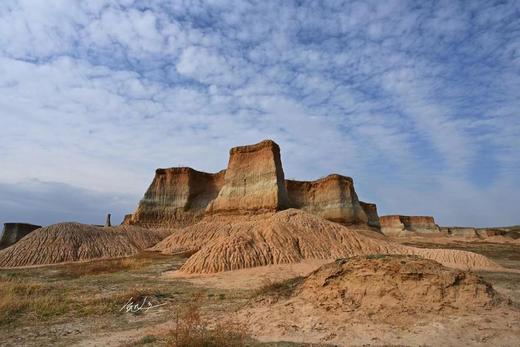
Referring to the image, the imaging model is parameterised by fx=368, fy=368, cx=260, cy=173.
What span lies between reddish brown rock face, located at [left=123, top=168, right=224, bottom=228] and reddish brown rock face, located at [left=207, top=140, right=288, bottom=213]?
821 cm

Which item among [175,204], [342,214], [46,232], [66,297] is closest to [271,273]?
[66,297]

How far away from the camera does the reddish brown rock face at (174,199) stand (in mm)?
40875

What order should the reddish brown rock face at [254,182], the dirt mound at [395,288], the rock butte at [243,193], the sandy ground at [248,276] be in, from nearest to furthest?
1. the dirt mound at [395,288]
2. the sandy ground at [248,276]
3. the reddish brown rock face at [254,182]
4. the rock butte at [243,193]

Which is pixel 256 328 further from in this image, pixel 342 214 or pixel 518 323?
pixel 342 214

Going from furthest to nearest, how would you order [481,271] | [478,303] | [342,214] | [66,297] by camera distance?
[342,214], [481,271], [66,297], [478,303]

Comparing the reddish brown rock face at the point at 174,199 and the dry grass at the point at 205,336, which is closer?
the dry grass at the point at 205,336

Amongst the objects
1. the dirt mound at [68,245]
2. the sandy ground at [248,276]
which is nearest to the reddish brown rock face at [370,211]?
the dirt mound at [68,245]

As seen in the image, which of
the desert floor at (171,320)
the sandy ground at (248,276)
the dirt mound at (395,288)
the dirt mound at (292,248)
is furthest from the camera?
the dirt mound at (292,248)

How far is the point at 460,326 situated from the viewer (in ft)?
20.5

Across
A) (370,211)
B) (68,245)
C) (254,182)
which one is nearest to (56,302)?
(68,245)

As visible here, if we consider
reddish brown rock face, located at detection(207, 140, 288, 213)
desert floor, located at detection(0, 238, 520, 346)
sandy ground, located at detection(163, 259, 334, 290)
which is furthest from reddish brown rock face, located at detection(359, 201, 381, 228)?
desert floor, located at detection(0, 238, 520, 346)

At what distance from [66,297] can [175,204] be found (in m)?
31.0

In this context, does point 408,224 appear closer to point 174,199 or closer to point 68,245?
point 174,199

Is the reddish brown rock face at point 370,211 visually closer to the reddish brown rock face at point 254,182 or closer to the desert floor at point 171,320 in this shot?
the reddish brown rock face at point 254,182
